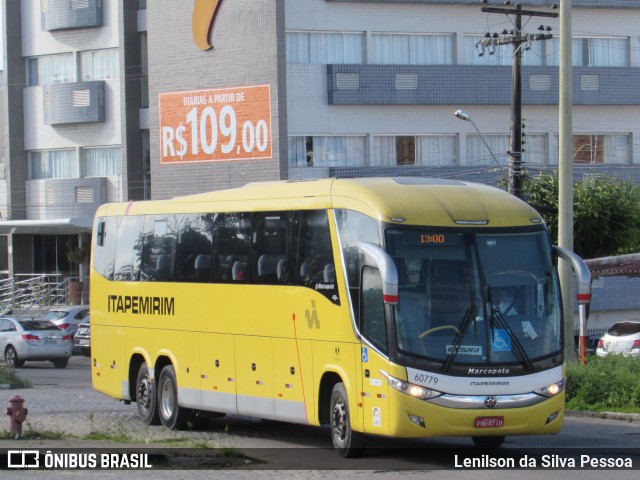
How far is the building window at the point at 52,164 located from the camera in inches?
2072

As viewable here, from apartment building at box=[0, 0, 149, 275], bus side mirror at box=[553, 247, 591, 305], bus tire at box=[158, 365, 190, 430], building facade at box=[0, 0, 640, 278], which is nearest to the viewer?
bus side mirror at box=[553, 247, 591, 305]

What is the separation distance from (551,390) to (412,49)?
32.6 metres

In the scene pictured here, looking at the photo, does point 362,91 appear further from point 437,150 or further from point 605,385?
point 605,385

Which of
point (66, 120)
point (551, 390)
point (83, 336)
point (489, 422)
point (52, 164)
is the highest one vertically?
point (66, 120)

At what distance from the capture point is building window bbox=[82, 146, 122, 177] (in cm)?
5131

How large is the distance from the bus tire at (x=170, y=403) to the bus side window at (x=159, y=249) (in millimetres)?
1550

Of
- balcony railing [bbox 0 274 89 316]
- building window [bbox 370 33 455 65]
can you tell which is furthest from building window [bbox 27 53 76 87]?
→ building window [bbox 370 33 455 65]

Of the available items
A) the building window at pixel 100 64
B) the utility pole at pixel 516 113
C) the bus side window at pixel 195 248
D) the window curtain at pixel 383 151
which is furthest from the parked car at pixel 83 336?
the bus side window at pixel 195 248

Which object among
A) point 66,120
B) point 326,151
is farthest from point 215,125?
point 66,120

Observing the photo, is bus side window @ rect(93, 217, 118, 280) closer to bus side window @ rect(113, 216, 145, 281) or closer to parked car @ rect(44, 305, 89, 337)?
bus side window @ rect(113, 216, 145, 281)

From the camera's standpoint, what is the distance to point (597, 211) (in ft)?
136

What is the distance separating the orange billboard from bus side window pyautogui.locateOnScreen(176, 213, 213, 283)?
24.7 metres

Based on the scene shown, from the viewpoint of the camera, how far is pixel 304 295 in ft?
49.1

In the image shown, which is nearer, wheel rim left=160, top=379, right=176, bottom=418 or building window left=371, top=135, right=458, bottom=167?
wheel rim left=160, top=379, right=176, bottom=418
